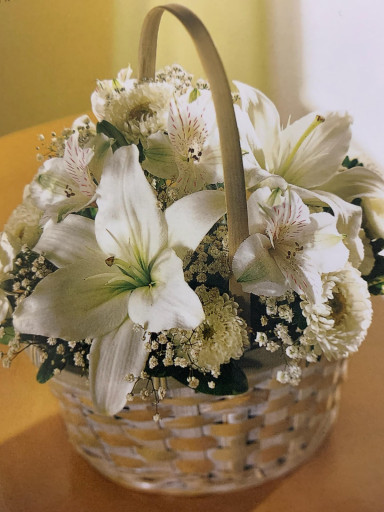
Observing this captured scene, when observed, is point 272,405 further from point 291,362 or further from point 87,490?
point 87,490

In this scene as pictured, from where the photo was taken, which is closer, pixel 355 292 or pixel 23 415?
pixel 355 292

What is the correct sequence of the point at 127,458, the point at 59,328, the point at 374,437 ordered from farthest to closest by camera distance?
the point at 374,437 < the point at 127,458 < the point at 59,328

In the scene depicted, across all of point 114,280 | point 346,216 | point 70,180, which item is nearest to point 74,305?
point 114,280

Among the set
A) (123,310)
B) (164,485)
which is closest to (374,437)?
(164,485)

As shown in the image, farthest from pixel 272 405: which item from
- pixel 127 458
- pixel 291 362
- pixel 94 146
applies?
pixel 94 146

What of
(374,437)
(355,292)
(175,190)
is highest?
(175,190)

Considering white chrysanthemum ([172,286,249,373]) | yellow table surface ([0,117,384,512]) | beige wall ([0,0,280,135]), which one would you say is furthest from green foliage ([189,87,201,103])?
beige wall ([0,0,280,135])

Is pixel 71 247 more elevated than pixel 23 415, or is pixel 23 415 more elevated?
pixel 71 247

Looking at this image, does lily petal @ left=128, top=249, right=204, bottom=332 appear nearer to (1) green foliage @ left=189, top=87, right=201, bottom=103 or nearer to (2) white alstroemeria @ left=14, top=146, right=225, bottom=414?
(2) white alstroemeria @ left=14, top=146, right=225, bottom=414

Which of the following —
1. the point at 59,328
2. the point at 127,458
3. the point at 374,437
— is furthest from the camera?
the point at 374,437
